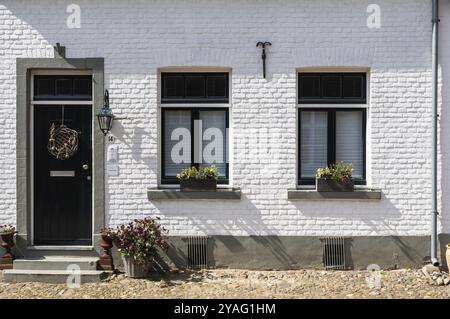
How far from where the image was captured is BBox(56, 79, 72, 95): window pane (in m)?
8.12

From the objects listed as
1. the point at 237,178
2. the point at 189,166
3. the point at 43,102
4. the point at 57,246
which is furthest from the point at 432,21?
the point at 57,246

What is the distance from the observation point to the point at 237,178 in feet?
26.0

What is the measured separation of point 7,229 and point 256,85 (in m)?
4.48

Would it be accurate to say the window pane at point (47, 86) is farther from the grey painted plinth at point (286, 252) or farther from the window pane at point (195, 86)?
the grey painted plinth at point (286, 252)

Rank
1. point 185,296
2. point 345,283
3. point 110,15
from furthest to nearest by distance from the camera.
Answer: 1. point 110,15
2. point 345,283
3. point 185,296

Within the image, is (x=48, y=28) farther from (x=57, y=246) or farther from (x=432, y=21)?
(x=432, y=21)

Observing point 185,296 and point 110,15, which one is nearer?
point 185,296

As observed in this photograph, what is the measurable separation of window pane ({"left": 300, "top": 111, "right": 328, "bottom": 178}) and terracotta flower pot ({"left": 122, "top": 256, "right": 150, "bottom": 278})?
287 centimetres

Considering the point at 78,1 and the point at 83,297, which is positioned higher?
the point at 78,1

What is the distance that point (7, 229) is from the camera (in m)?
7.79

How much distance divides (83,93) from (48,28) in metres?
1.14

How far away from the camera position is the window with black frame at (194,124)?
8.07 metres

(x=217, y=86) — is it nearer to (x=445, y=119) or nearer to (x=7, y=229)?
(x=445, y=119)

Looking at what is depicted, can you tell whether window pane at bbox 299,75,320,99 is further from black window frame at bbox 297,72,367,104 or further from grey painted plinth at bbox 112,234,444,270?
grey painted plinth at bbox 112,234,444,270
